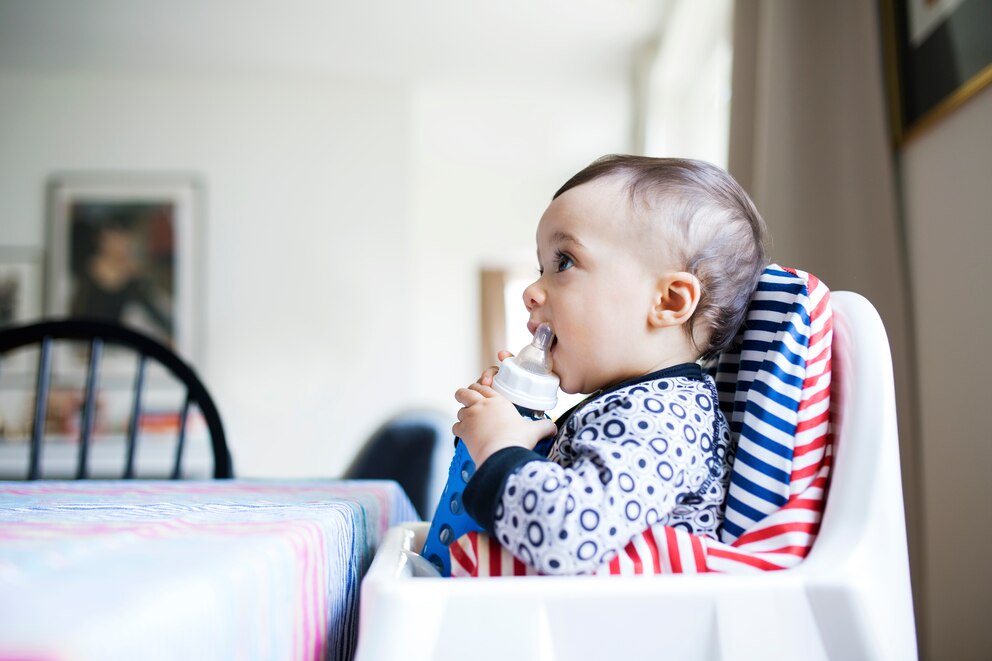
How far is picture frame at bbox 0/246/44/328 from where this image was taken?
12.8 ft

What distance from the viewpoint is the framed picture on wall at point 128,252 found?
3926 millimetres

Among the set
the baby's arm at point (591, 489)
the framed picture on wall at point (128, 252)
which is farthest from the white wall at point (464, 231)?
the baby's arm at point (591, 489)

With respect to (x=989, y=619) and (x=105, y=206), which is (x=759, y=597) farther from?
(x=105, y=206)

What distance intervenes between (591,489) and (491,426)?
0.38 feet

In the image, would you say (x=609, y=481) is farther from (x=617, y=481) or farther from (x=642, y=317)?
(x=642, y=317)

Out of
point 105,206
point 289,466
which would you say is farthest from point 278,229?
point 289,466

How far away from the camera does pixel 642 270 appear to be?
695 millimetres

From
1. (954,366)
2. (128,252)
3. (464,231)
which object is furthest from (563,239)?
(464,231)

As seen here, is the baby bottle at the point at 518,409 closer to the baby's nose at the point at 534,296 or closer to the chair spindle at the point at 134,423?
the baby's nose at the point at 534,296

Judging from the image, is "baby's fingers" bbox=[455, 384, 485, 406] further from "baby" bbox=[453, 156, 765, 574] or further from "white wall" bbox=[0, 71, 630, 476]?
"white wall" bbox=[0, 71, 630, 476]

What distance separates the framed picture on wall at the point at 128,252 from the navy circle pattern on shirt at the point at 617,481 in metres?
3.74

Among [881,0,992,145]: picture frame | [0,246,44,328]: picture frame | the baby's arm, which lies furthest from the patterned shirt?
[0,246,44,328]: picture frame

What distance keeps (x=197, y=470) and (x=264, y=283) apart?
1.02m

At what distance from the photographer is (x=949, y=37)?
112cm
